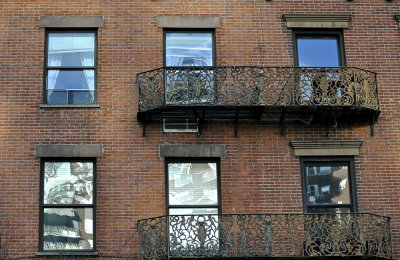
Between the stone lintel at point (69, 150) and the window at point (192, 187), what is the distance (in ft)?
5.57

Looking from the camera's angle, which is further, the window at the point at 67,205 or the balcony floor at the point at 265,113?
the balcony floor at the point at 265,113

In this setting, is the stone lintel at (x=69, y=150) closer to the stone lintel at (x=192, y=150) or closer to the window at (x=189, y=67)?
the stone lintel at (x=192, y=150)

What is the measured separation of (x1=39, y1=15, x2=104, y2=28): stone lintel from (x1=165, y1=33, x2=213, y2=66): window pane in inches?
71.0

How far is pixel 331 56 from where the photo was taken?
1980cm

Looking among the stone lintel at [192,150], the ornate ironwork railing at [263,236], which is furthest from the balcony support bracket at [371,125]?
the stone lintel at [192,150]

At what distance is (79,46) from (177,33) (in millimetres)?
2453

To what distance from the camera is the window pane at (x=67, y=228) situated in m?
17.9

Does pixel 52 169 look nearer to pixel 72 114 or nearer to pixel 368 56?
pixel 72 114

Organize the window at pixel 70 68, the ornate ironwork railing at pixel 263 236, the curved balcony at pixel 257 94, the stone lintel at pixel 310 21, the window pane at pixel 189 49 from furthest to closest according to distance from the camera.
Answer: the stone lintel at pixel 310 21 → the window pane at pixel 189 49 → the window at pixel 70 68 → the curved balcony at pixel 257 94 → the ornate ironwork railing at pixel 263 236

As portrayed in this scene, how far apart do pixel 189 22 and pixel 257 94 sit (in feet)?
9.20

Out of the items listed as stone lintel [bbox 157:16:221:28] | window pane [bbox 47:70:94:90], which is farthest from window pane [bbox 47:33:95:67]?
stone lintel [bbox 157:16:221:28]

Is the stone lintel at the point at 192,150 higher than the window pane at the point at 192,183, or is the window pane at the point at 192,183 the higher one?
the stone lintel at the point at 192,150

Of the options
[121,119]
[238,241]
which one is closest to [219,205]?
[238,241]

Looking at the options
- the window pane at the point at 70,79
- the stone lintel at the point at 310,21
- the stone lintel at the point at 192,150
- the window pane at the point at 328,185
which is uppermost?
the stone lintel at the point at 310,21
